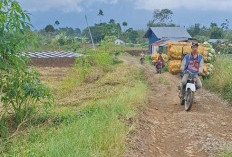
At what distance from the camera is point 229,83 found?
11.7 meters

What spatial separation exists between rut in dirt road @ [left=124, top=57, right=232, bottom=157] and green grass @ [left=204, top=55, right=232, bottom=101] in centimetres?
99

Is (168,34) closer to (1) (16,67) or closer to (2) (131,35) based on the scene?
(2) (131,35)

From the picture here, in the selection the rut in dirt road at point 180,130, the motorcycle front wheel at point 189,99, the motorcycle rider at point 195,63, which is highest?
the motorcycle rider at point 195,63

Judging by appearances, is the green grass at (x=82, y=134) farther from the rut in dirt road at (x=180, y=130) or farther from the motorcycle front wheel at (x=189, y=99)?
the motorcycle front wheel at (x=189, y=99)

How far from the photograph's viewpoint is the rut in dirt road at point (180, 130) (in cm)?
597

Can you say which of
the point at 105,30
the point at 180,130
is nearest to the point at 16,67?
the point at 180,130

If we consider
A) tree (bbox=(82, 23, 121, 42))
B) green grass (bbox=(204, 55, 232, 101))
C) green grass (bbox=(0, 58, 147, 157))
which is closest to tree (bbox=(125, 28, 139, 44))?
tree (bbox=(82, 23, 121, 42))

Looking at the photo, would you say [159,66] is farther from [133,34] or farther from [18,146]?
[133,34]

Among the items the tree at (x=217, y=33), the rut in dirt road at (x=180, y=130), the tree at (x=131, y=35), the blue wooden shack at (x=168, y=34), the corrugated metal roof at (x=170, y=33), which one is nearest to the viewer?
the rut in dirt road at (x=180, y=130)

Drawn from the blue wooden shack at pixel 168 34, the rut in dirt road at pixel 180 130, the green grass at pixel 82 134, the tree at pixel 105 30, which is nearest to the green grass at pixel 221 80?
the rut in dirt road at pixel 180 130

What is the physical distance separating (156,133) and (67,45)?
52.0 meters

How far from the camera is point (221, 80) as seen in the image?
12297mm

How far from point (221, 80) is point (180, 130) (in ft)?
18.6

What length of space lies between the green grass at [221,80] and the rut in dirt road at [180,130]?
988mm
